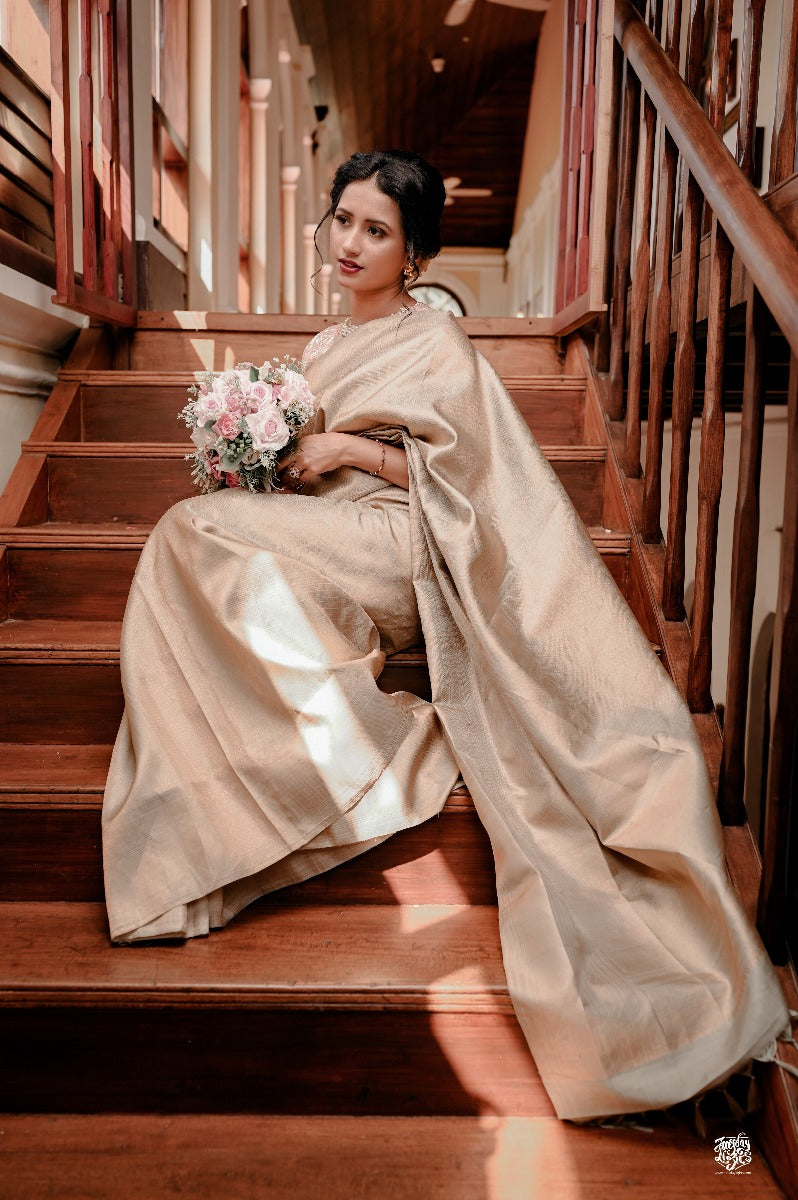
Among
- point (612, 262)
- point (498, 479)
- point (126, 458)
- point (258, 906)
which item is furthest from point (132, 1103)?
point (612, 262)

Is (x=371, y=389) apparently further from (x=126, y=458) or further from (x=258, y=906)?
(x=258, y=906)

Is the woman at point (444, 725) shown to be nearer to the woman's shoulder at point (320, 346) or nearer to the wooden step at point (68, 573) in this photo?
the woman's shoulder at point (320, 346)

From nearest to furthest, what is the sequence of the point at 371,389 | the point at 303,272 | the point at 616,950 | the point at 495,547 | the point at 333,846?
the point at 616,950, the point at 333,846, the point at 495,547, the point at 371,389, the point at 303,272

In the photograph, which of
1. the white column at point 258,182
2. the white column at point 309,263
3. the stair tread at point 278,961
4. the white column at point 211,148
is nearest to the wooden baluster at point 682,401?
the stair tread at point 278,961

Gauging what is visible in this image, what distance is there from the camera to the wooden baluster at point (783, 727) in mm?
1278

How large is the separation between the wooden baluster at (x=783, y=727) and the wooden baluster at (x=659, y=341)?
0.68m

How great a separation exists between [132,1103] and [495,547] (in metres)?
1.01

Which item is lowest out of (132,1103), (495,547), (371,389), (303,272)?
(132,1103)

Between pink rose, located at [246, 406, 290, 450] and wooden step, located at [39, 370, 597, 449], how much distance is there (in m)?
0.93

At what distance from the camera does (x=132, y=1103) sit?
4.37ft

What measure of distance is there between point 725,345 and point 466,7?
865 cm

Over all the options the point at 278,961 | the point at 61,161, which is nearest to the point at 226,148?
the point at 61,161

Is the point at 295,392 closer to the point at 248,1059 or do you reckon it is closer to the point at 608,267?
the point at 248,1059

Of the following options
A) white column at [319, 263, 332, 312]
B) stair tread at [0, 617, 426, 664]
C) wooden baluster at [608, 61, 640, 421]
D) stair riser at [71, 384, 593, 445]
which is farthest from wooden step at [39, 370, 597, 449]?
white column at [319, 263, 332, 312]
